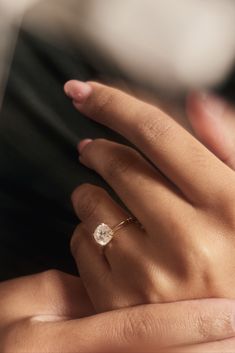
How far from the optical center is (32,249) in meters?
0.58

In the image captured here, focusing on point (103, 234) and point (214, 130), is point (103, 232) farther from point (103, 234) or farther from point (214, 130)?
point (214, 130)

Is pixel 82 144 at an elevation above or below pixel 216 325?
above

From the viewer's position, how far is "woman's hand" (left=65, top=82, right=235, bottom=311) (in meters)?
0.42

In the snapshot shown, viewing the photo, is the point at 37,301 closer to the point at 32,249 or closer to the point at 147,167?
the point at 32,249

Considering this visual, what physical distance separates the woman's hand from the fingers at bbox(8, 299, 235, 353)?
1 cm

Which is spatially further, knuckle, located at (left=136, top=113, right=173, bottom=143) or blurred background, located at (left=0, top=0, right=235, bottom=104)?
blurred background, located at (left=0, top=0, right=235, bottom=104)

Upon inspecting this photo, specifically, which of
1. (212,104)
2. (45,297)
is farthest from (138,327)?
(212,104)

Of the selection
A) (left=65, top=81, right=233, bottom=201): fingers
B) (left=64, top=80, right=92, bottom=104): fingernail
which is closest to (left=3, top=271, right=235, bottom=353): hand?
(left=65, top=81, right=233, bottom=201): fingers

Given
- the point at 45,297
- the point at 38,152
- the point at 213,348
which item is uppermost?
the point at 38,152

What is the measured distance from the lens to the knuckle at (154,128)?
45 centimetres

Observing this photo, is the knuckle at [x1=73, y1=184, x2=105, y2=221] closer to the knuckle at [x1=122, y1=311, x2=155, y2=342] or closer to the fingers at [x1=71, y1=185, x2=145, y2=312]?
the fingers at [x1=71, y1=185, x2=145, y2=312]

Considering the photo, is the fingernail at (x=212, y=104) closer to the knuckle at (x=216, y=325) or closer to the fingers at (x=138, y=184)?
the fingers at (x=138, y=184)

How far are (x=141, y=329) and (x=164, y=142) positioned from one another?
17cm

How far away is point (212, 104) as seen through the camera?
527mm
